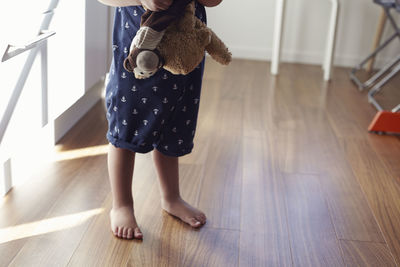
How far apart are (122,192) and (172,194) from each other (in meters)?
0.15

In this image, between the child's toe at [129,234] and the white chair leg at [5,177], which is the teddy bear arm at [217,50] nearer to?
the child's toe at [129,234]

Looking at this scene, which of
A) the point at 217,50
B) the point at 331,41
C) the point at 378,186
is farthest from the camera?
the point at 331,41

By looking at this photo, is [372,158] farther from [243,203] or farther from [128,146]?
[128,146]

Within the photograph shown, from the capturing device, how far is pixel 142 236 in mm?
1185

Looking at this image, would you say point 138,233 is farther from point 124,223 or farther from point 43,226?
point 43,226

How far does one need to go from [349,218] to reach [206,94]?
1149 mm

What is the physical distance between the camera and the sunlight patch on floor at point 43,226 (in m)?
1.15

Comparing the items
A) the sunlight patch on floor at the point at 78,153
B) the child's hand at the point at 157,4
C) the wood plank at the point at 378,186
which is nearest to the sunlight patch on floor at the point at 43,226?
the sunlight patch on floor at the point at 78,153

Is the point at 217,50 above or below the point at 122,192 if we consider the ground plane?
above

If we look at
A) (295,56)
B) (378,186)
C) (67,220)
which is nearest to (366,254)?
(378,186)

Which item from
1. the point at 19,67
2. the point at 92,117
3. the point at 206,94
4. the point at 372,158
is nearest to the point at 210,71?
the point at 206,94

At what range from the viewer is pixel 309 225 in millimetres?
1289

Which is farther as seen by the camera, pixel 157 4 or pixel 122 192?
pixel 122 192

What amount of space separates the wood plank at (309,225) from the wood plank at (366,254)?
21mm
